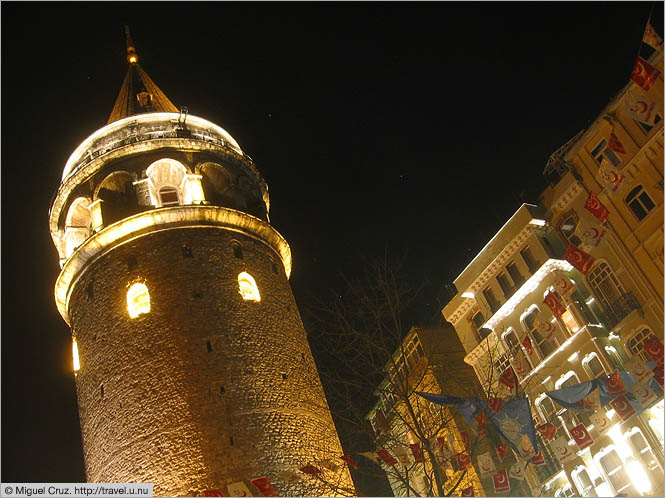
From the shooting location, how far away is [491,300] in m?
33.5

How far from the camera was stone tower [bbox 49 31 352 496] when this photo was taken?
22.4m

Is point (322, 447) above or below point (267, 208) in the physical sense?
below

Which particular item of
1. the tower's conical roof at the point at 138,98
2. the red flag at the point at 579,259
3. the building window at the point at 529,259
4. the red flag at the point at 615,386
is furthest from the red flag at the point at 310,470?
the tower's conical roof at the point at 138,98

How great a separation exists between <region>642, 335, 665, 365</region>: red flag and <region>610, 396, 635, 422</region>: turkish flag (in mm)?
1580

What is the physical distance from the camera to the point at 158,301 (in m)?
25.3

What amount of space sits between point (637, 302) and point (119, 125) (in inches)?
823

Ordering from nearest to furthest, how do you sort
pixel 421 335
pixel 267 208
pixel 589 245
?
pixel 589 245
pixel 267 208
pixel 421 335

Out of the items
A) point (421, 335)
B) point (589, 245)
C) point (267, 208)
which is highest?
point (267, 208)

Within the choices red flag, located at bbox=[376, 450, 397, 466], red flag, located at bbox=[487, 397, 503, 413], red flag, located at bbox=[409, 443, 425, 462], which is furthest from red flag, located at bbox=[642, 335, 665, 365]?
red flag, located at bbox=[376, 450, 397, 466]

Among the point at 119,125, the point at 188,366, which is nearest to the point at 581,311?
the point at 188,366

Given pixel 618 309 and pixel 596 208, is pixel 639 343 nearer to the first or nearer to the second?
pixel 618 309

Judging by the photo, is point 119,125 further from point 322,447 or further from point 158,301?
A: point 322,447

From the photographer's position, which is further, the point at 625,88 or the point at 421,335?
the point at 421,335

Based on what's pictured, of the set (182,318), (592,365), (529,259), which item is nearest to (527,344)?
(592,365)
